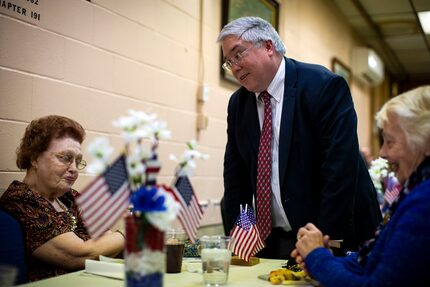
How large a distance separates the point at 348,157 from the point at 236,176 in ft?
1.72

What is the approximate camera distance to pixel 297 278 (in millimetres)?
1459

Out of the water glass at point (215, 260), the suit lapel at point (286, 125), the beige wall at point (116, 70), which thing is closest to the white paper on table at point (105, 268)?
the water glass at point (215, 260)

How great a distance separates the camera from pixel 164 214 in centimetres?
106

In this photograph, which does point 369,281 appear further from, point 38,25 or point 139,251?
point 38,25

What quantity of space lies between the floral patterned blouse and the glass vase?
2.54ft

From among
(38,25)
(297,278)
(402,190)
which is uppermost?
(38,25)

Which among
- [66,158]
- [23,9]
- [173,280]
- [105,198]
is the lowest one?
[173,280]

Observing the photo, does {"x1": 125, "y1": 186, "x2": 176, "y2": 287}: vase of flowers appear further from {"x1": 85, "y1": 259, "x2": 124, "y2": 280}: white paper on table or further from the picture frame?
the picture frame

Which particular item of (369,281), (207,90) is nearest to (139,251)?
(369,281)

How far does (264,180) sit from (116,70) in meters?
0.97

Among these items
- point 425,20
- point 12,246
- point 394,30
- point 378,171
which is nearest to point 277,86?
point 12,246

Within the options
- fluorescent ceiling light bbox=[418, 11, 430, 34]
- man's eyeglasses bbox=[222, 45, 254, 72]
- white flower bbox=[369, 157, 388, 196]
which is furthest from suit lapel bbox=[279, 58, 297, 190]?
fluorescent ceiling light bbox=[418, 11, 430, 34]

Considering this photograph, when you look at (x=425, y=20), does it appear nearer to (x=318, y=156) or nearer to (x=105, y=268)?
(x=318, y=156)

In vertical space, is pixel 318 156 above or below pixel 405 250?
A: above
